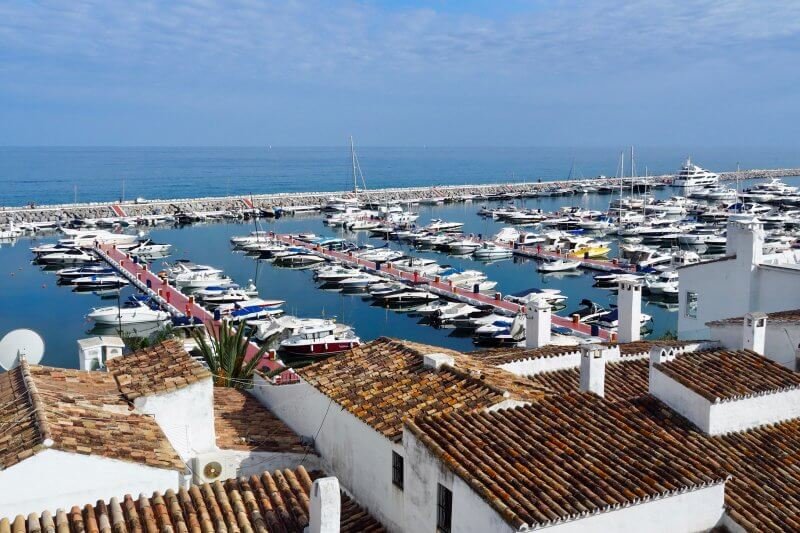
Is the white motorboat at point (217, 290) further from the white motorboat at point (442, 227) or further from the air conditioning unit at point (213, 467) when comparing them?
the air conditioning unit at point (213, 467)

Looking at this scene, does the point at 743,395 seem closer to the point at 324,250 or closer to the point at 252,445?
the point at 252,445

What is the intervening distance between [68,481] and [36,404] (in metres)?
1.62

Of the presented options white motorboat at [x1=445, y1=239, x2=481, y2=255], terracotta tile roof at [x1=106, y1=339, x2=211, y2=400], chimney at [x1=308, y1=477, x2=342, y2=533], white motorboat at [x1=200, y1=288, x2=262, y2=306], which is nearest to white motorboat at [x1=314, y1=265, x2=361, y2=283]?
white motorboat at [x1=200, y1=288, x2=262, y2=306]

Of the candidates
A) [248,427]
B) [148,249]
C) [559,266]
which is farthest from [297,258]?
[248,427]

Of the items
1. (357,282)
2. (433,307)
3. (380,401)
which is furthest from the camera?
(357,282)

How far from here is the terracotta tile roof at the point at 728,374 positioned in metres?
9.56

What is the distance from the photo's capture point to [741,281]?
19078 mm

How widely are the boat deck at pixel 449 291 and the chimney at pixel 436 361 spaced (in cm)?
2323

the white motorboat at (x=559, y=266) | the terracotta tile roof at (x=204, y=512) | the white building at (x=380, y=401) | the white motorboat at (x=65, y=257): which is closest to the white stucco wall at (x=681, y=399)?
the white building at (x=380, y=401)

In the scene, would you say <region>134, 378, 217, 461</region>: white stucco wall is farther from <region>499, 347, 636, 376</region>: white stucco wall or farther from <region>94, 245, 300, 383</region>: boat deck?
<region>94, 245, 300, 383</region>: boat deck

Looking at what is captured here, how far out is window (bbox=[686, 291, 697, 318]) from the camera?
68.4 ft

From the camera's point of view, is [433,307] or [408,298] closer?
[433,307]

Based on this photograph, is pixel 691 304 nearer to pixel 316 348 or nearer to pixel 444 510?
pixel 444 510

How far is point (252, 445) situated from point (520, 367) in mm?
4369
